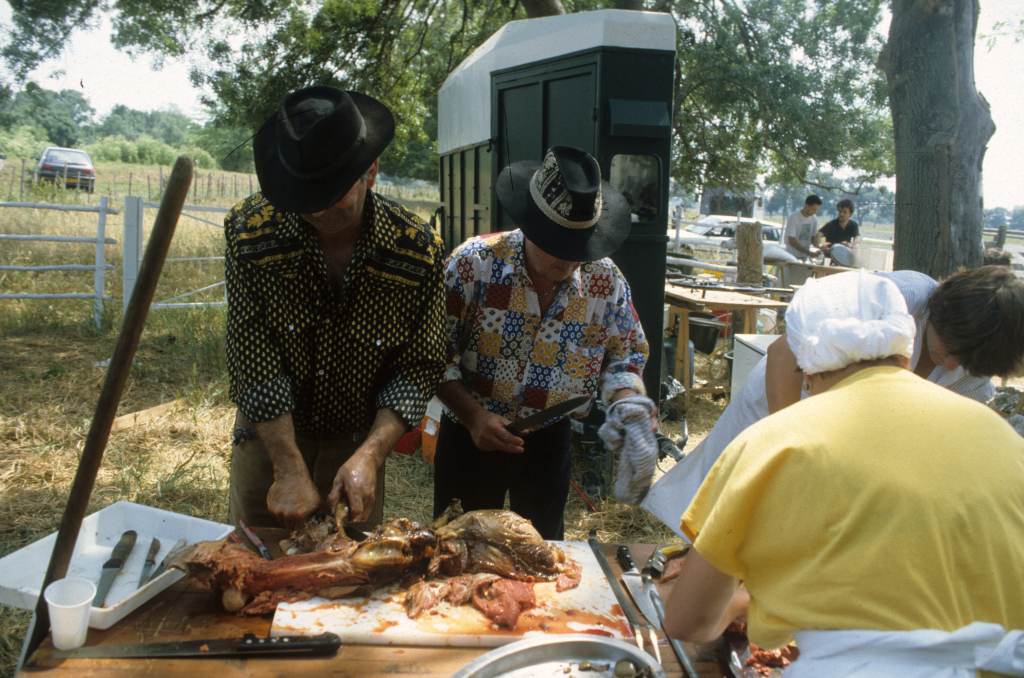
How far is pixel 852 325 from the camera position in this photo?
1.63 metres

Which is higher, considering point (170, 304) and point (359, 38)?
point (359, 38)

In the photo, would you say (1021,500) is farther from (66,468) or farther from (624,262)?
(66,468)

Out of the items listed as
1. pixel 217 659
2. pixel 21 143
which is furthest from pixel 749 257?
pixel 21 143

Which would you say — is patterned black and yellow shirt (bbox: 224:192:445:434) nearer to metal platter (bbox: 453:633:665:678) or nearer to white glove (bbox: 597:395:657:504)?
white glove (bbox: 597:395:657:504)

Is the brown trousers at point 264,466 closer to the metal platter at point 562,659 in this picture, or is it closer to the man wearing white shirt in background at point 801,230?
the metal platter at point 562,659

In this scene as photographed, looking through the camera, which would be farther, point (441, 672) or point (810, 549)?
point (441, 672)

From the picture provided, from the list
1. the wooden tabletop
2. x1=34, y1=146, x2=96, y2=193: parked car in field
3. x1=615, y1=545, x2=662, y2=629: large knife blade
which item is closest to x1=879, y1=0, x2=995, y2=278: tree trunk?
the wooden tabletop

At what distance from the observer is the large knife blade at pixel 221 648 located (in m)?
1.85

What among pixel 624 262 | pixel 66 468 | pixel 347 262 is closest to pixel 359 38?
pixel 624 262

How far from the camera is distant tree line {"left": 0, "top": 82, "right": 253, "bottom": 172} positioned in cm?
1210

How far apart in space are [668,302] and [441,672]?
7211 millimetres

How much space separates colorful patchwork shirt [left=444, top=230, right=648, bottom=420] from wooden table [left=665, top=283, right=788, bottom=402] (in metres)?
5.03

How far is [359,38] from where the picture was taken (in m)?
13.1

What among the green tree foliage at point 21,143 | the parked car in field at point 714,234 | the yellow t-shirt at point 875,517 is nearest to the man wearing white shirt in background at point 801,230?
the parked car in field at point 714,234
